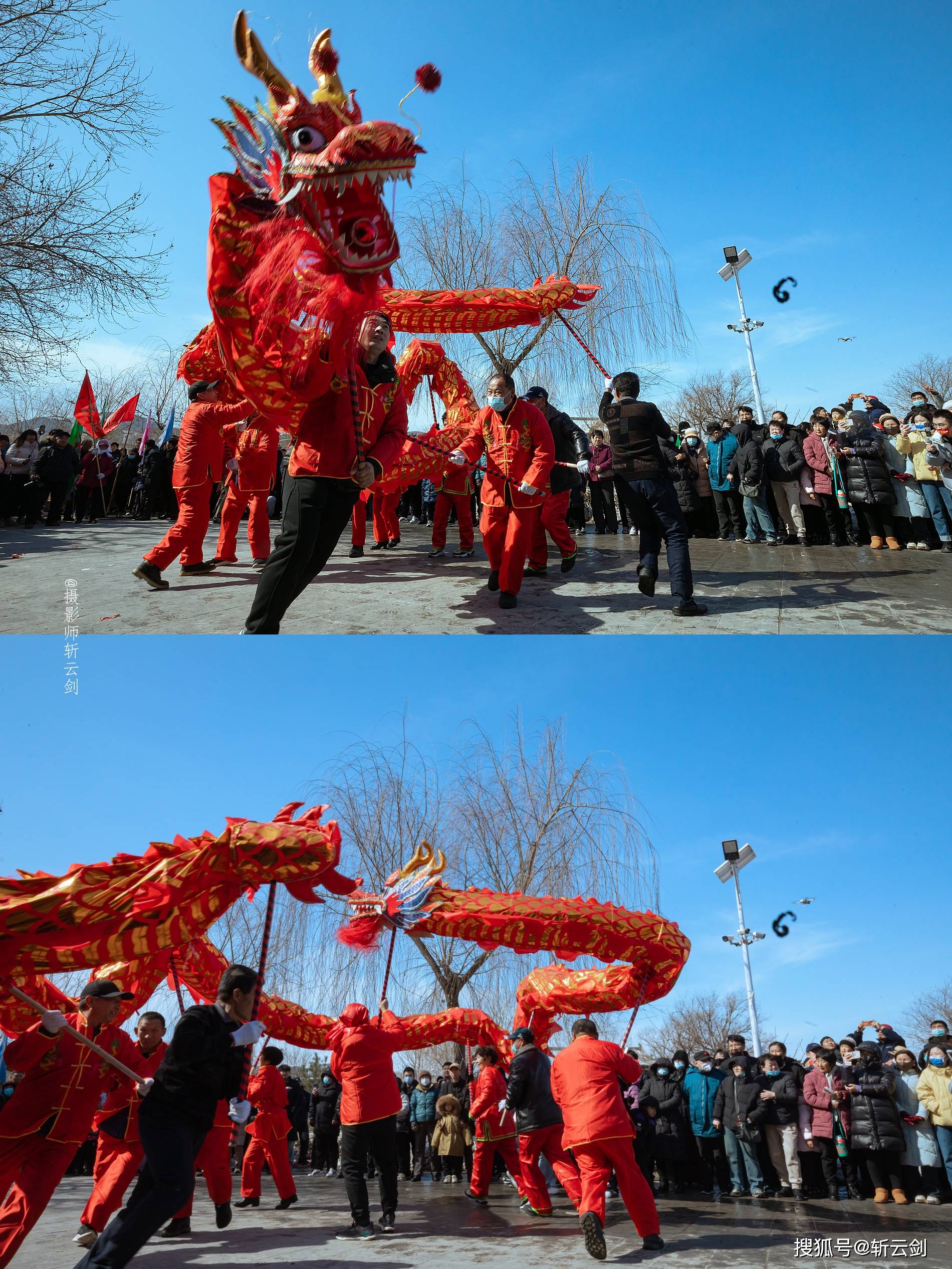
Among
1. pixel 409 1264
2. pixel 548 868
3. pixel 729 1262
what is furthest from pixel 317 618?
pixel 548 868

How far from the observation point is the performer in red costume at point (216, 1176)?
545cm

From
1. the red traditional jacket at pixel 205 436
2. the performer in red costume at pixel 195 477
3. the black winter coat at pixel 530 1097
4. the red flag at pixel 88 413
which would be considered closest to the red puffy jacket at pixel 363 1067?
A: the black winter coat at pixel 530 1097

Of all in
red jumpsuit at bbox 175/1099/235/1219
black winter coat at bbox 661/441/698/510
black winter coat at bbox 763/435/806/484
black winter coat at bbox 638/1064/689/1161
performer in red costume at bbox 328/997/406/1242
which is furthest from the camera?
black winter coat at bbox 661/441/698/510

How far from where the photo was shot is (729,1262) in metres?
4.54

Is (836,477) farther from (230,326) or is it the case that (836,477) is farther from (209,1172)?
(209,1172)

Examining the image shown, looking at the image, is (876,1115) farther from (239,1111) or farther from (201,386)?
(201,386)

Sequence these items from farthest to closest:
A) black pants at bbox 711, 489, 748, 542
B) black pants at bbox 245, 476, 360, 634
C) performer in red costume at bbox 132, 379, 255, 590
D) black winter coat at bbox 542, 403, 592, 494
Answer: black pants at bbox 711, 489, 748, 542 → black winter coat at bbox 542, 403, 592, 494 → performer in red costume at bbox 132, 379, 255, 590 → black pants at bbox 245, 476, 360, 634

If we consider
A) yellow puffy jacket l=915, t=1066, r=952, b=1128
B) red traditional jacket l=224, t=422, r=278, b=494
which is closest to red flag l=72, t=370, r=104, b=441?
red traditional jacket l=224, t=422, r=278, b=494

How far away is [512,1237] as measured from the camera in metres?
5.64

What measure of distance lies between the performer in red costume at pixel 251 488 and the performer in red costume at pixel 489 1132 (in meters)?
4.72

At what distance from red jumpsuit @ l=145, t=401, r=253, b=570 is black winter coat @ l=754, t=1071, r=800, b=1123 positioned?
21.4ft

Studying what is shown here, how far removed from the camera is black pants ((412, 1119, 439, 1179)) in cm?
1146

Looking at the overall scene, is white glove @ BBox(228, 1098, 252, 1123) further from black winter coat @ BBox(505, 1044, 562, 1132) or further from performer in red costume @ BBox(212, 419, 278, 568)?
performer in red costume @ BBox(212, 419, 278, 568)

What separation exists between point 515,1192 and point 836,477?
8.22 m
